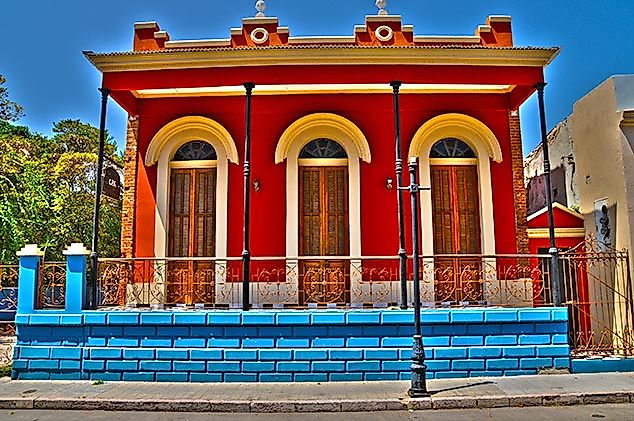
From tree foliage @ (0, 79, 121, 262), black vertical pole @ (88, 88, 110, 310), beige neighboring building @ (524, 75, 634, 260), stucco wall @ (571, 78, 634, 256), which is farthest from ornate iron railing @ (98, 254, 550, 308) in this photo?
tree foliage @ (0, 79, 121, 262)

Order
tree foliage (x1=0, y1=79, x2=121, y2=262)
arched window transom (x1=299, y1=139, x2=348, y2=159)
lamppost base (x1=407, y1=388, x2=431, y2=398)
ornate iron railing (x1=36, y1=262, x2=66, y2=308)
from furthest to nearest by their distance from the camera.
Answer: tree foliage (x1=0, y1=79, x2=121, y2=262) → arched window transom (x1=299, y1=139, x2=348, y2=159) → ornate iron railing (x1=36, y1=262, x2=66, y2=308) → lamppost base (x1=407, y1=388, x2=431, y2=398)

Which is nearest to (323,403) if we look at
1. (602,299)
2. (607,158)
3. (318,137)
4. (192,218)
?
(192,218)

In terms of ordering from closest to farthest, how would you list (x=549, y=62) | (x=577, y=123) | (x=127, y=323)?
(x=127, y=323) → (x=549, y=62) → (x=577, y=123)

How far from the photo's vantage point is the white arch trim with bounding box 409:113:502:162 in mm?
10906

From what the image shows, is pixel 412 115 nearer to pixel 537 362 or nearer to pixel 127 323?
pixel 537 362

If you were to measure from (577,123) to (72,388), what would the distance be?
11.4m

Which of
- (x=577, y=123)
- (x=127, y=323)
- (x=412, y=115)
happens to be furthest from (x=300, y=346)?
(x=577, y=123)

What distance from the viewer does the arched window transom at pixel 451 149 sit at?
11.1 meters

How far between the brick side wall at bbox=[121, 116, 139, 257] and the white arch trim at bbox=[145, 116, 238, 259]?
1.22ft

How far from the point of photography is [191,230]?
35.8ft

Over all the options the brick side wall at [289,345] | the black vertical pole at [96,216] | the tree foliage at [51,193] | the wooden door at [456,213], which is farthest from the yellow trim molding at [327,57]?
the tree foliage at [51,193]

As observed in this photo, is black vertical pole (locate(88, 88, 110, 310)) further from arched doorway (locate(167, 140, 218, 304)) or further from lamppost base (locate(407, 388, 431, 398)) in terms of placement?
lamppost base (locate(407, 388, 431, 398))

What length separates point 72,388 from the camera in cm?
788

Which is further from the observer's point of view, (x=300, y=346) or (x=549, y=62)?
(x=549, y=62)
